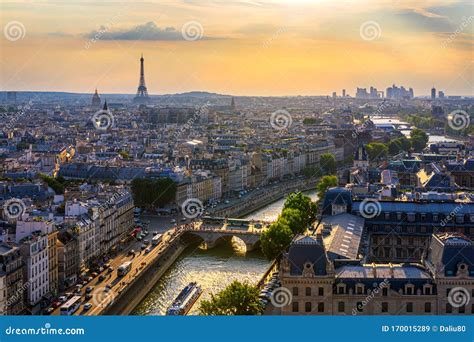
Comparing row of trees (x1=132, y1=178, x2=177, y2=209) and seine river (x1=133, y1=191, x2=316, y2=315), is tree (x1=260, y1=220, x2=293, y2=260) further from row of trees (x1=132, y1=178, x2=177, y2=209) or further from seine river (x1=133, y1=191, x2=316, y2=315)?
row of trees (x1=132, y1=178, x2=177, y2=209)

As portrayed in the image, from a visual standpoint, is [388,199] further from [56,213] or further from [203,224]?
[56,213]

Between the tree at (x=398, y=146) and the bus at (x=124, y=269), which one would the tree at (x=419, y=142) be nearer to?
the tree at (x=398, y=146)

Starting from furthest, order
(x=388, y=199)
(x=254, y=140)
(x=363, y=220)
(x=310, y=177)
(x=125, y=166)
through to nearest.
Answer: (x=254, y=140) < (x=310, y=177) < (x=125, y=166) < (x=388, y=199) < (x=363, y=220)

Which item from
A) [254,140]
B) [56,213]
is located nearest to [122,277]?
[56,213]
